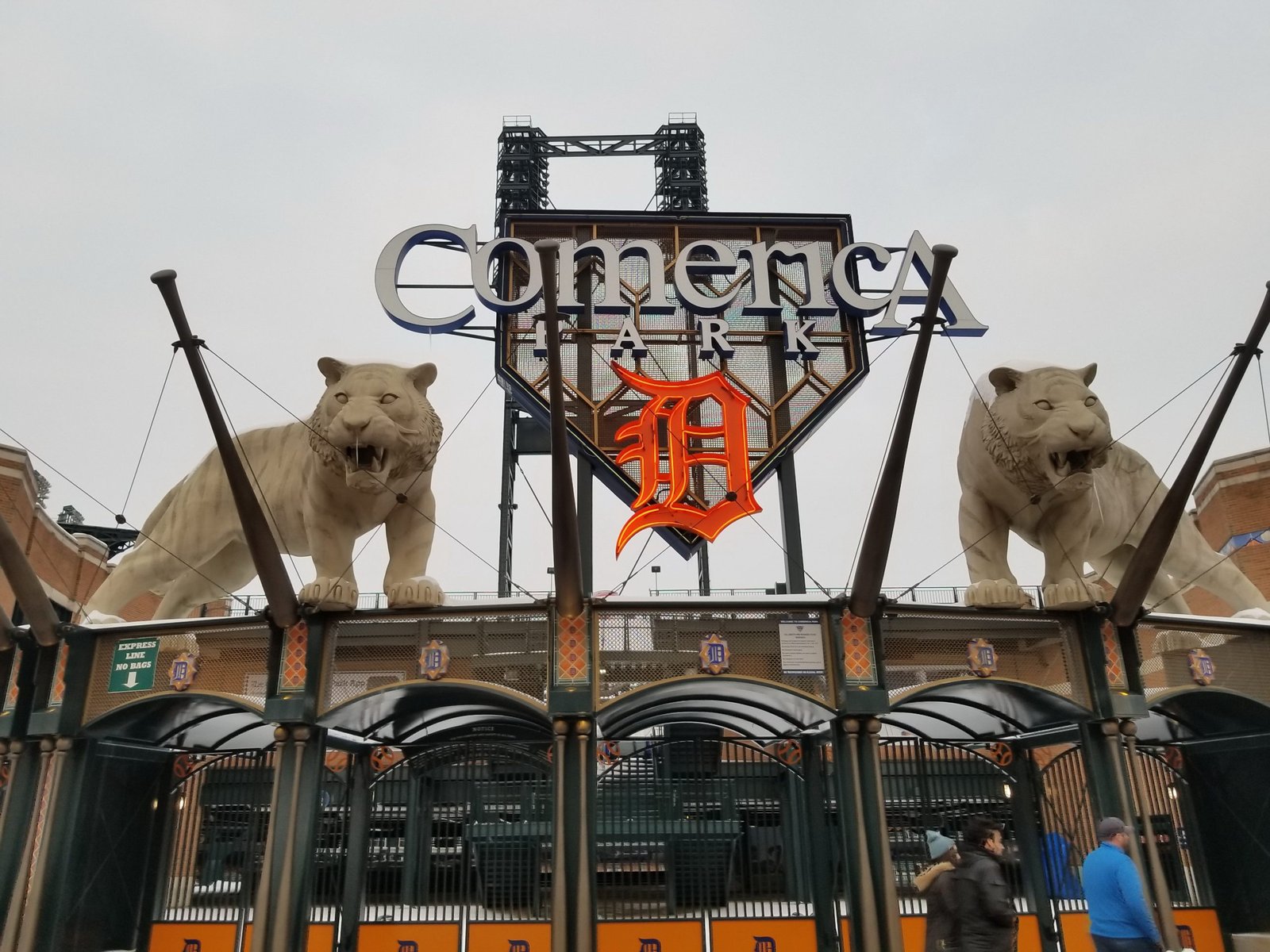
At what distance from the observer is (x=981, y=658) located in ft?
31.1

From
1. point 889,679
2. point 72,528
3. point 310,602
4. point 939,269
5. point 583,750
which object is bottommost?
point 583,750

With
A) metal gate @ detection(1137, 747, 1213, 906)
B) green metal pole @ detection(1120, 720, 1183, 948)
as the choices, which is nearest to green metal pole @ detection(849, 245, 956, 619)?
green metal pole @ detection(1120, 720, 1183, 948)

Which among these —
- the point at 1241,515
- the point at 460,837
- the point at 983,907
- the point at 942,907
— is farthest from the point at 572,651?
the point at 1241,515

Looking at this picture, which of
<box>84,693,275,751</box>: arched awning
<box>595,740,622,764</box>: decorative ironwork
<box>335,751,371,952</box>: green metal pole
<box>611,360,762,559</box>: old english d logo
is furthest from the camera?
<box>611,360,762,559</box>: old english d logo

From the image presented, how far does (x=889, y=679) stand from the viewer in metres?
9.36

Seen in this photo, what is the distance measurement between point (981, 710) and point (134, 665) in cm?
888

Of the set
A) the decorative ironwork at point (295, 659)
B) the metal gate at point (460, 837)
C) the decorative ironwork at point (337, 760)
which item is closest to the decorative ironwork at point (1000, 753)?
the metal gate at point (460, 837)

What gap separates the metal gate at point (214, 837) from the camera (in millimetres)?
10852

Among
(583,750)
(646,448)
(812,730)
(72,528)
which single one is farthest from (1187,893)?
(72,528)

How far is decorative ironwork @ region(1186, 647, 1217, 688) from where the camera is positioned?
33.0ft

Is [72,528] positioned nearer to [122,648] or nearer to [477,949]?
[122,648]

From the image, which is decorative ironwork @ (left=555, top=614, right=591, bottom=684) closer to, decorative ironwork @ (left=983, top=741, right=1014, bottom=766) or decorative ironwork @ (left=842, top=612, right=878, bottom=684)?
decorative ironwork @ (left=842, top=612, right=878, bottom=684)

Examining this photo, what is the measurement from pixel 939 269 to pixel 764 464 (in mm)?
6947

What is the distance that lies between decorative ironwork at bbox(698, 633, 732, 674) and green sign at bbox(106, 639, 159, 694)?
5.48 m
